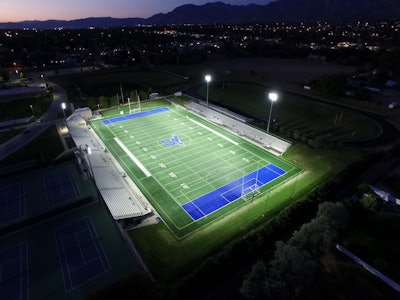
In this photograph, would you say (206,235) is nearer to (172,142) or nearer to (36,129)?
(172,142)

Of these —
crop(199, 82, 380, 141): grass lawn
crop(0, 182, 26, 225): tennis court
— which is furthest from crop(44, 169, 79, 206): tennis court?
crop(199, 82, 380, 141): grass lawn

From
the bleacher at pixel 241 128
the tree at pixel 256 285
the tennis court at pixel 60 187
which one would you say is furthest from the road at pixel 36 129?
the tree at pixel 256 285

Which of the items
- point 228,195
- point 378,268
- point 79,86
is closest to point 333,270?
point 378,268

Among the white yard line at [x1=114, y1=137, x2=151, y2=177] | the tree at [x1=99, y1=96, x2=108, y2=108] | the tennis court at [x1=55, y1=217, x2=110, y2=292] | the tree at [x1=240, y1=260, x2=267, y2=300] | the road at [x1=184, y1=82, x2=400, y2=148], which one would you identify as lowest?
the tennis court at [x1=55, y1=217, x2=110, y2=292]

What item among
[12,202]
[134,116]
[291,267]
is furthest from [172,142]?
[291,267]

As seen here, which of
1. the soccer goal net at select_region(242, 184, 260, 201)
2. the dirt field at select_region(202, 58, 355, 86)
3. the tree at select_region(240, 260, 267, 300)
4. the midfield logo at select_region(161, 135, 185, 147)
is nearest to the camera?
the tree at select_region(240, 260, 267, 300)

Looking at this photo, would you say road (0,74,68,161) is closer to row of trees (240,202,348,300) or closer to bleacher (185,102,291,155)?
bleacher (185,102,291,155)

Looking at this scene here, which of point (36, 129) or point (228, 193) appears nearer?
point (228, 193)

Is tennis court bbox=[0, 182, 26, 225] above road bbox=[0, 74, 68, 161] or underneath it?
above

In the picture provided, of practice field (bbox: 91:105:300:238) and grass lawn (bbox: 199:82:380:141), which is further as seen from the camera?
grass lawn (bbox: 199:82:380:141)
